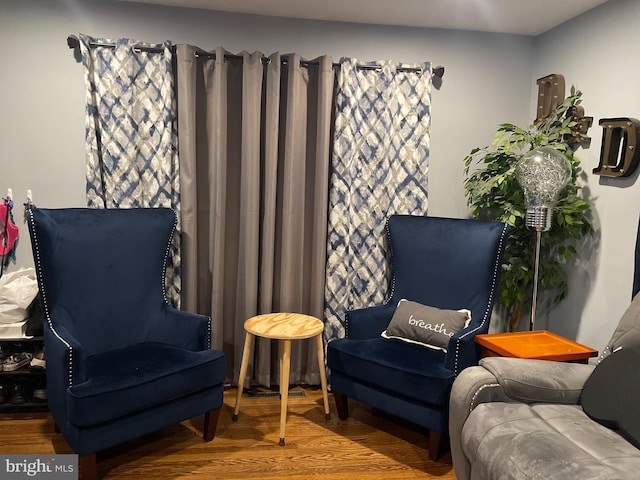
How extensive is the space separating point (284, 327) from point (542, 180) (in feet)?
5.16

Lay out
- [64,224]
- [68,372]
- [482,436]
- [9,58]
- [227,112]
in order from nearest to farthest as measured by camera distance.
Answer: [482,436] < [68,372] < [64,224] < [9,58] < [227,112]

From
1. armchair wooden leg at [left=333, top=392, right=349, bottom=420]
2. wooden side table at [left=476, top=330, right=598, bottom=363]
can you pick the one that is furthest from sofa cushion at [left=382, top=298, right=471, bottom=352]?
armchair wooden leg at [left=333, top=392, right=349, bottom=420]

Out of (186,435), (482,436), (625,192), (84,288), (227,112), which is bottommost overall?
(186,435)

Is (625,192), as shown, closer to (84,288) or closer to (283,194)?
(283,194)

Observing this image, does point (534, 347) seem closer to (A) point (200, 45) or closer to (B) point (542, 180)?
(B) point (542, 180)

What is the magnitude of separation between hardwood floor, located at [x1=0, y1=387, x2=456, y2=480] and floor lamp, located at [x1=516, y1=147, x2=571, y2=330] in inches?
52.7

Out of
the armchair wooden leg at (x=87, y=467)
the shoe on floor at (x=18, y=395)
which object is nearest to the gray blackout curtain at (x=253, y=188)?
the shoe on floor at (x=18, y=395)

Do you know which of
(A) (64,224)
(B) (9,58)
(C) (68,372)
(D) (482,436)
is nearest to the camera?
(D) (482,436)

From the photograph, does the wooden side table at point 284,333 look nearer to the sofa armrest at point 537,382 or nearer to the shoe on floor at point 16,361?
the sofa armrest at point 537,382

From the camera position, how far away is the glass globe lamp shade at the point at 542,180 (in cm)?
271

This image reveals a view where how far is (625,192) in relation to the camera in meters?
2.69

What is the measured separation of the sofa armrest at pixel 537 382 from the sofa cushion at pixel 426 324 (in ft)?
1.99

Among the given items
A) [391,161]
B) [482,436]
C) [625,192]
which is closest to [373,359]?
[482,436]

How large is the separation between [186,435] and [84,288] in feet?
3.07
